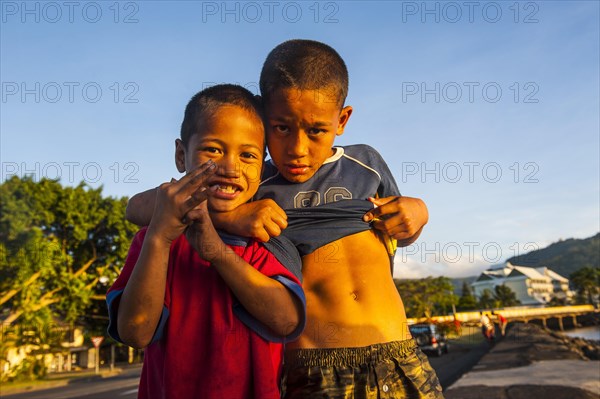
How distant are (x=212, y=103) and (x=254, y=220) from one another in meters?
0.42

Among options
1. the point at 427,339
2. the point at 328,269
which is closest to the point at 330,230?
the point at 328,269

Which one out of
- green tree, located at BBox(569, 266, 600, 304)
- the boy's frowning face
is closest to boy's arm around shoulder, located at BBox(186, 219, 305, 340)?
the boy's frowning face

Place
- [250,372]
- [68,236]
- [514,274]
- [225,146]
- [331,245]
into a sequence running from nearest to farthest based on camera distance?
[250,372]
[225,146]
[331,245]
[68,236]
[514,274]

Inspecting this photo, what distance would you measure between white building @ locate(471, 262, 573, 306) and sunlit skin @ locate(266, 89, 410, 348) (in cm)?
14242

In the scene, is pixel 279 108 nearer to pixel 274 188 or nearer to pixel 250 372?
pixel 274 188

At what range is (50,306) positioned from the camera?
99.5ft

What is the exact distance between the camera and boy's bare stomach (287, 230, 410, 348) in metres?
1.87

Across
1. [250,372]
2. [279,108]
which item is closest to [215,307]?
[250,372]

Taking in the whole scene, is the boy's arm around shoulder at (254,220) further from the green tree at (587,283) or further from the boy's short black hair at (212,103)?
the green tree at (587,283)

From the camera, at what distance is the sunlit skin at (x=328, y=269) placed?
6.02 feet

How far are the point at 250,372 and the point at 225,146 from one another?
2.34ft

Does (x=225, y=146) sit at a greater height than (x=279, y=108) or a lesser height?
lesser

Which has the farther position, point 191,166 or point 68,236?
point 68,236

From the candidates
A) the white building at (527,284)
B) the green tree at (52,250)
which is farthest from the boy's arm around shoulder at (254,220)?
the white building at (527,284)
